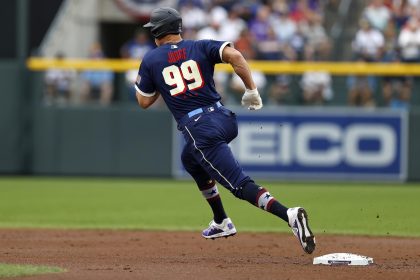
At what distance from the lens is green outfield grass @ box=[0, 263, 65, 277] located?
691 cm

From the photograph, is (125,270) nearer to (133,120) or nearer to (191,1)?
(133,120)

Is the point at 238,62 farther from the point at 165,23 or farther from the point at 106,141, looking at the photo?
the point at 106,141

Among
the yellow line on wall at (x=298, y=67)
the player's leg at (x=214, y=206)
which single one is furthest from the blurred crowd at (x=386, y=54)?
the player's leg at (x=214, y=206)

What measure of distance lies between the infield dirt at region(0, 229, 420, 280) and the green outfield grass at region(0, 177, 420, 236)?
86 cm

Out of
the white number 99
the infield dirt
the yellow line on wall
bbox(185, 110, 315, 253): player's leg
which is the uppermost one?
the white number 99

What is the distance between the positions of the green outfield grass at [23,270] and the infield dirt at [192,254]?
15 cm

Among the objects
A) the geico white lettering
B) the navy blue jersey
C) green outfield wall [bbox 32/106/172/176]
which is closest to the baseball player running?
the navy blue jersey

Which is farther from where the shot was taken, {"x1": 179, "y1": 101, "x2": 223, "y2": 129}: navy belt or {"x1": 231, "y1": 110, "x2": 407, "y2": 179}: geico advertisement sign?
{"x1": 231, "y1": 110, "x2": 407, "y2": 179}: geico advertisement sign

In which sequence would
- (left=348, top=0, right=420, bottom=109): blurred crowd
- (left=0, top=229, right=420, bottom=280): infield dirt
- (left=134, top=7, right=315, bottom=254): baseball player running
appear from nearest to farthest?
(left=0, top=229, right=420, bottom=280): infield dirt
(left=134, top=7, right=315, bottom=254): baseball player running
(left=348, top=0, right=420, bottom=109): blurred crowd

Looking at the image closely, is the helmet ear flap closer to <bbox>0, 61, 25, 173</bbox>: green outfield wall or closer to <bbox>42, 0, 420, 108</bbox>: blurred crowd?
<bbox>42, 0, 420, 108</bbox>: blurred crowd

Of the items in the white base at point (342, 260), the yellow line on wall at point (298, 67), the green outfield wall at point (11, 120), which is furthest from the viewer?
the green outfield wall at point (11, 120)

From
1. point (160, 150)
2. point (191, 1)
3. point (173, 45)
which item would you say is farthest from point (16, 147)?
point (173, 45)

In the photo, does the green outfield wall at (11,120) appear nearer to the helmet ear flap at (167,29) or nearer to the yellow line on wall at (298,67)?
the yellow line on wall at (298,67)

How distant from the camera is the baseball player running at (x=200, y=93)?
26.2 ft
